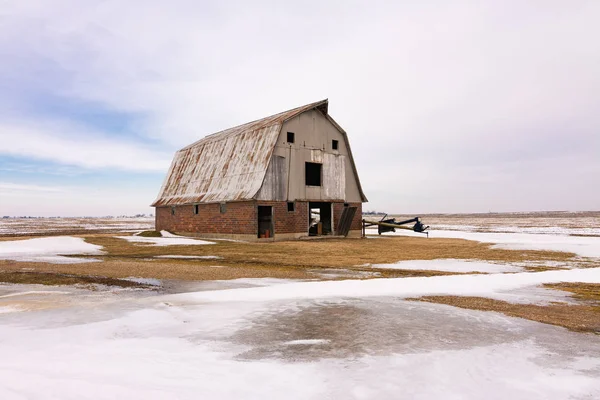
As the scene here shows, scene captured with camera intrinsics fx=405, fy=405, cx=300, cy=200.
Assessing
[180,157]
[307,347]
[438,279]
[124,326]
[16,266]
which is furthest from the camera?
[180,157]

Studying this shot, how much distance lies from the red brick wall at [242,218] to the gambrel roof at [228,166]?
1.99 feet

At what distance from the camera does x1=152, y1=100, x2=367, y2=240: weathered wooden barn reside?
80.1 ft

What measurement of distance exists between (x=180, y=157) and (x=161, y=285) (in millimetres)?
27608

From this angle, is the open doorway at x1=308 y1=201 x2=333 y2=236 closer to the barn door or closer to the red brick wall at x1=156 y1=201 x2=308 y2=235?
the barn door

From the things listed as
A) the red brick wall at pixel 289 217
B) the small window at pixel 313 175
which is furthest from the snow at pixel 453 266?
the small window at pixel 313 175

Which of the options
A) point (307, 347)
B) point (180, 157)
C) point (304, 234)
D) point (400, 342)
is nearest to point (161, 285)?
point (307, 347)

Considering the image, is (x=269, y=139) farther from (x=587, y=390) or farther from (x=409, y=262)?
(x=587, y=390)

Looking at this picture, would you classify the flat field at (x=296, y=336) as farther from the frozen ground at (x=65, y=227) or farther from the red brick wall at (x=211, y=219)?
the frozen ground at (x=65, y=227)

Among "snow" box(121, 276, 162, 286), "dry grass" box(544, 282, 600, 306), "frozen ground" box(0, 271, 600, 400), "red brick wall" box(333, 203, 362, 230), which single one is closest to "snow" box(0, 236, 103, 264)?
"snow" box(121, 276, 162, 286)

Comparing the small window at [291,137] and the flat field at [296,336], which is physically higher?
the small window at [291,137]

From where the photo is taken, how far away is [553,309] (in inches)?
267

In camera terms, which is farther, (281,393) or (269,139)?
(269,139)

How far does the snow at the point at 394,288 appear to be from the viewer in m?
7.62

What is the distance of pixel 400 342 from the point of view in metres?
4.80
